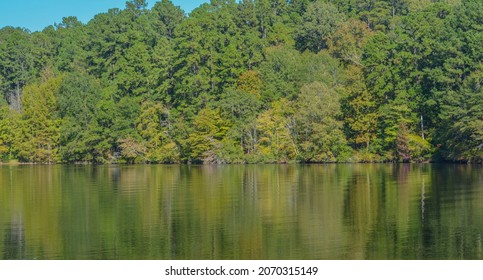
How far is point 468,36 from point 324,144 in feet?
59.4

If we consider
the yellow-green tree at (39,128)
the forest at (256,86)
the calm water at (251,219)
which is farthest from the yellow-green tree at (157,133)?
the calm water at (251,219)

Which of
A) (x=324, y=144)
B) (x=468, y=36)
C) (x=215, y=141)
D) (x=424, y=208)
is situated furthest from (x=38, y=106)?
(x=424, y=208)

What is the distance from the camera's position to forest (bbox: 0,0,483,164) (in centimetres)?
8619

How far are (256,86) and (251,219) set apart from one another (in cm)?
6661

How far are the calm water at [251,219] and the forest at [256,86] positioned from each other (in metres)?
26.2

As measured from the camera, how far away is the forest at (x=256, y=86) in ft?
283

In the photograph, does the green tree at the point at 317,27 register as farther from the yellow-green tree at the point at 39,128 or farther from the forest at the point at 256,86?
the yellow-green tree at the point at 39,128

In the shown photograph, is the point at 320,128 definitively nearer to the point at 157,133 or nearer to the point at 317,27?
the point at 157,133

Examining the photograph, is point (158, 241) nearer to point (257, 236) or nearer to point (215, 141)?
point (257, 236)

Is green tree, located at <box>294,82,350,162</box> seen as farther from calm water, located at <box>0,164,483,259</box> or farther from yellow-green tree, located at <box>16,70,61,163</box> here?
yellow-green tree, located at <box>16,70,61,163</box>

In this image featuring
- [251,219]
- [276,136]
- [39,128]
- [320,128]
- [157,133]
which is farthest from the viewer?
[39,128]

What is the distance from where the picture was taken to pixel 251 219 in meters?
38.1

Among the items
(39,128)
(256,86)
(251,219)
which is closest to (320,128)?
(256,86)

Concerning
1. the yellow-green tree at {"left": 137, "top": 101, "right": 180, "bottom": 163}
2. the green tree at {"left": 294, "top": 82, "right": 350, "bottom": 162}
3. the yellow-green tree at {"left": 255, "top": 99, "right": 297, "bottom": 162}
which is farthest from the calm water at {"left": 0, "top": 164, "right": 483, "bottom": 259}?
the yellow-green tree at {"left": 137, "top": 101, "right": 180, "bottom": 163}
